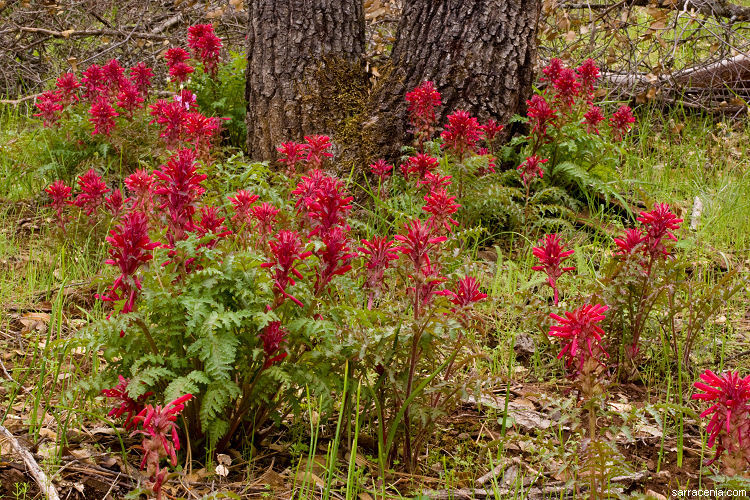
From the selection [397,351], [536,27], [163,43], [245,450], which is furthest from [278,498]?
[163,43]

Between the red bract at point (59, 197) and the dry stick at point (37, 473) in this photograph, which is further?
the red bract at point (59, 197)

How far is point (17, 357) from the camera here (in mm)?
3021

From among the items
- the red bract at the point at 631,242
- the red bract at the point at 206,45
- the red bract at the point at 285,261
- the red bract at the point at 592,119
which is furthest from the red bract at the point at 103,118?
the red bract at the point at 631,242

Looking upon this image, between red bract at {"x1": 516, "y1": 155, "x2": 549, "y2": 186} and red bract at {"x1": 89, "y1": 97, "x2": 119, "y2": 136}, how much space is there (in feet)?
8.35

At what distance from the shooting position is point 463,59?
4562 millimetres

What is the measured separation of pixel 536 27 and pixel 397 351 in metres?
3.17

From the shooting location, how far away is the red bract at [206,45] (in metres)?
5.05

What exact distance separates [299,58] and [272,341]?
9.56ft

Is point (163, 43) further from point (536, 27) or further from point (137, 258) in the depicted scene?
point (137, 258)

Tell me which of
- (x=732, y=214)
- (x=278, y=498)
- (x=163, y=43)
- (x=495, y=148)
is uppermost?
(x=163, y=43)

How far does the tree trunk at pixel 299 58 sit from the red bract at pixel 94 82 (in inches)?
45.0

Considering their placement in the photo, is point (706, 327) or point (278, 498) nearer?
point (278, 498)

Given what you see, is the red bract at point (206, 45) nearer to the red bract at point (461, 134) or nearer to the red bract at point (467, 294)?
the red bract at point (461, 134)

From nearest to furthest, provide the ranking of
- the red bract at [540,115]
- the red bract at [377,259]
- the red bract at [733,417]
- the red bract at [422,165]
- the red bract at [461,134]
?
the red bract at [733,417] < the red bract at [377,259] < the red bract at [422,165] < the red bract at [461,134] < the red bract at [540,115]
